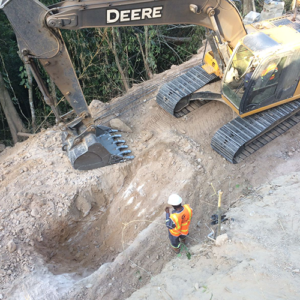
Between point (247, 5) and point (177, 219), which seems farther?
point (247, 5)

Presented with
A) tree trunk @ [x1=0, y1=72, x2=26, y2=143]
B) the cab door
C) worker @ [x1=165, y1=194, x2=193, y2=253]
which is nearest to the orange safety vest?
worker @ [x1=165, y1=194, x2=193, y2=253]

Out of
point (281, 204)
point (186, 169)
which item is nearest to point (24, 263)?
point (186, 169)

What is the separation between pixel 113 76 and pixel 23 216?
5853mm

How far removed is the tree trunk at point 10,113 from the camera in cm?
916

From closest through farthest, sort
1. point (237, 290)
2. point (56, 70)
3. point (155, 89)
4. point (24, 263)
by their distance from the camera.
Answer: point (237, 290), point (24, 263), point (56, 70), point (155, 89)

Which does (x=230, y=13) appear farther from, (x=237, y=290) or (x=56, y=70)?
(x=237, y=290)

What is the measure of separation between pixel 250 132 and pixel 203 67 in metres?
2.15

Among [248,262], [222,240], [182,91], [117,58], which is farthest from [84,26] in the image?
[117,58]

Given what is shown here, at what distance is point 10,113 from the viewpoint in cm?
951

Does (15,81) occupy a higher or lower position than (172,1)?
lower

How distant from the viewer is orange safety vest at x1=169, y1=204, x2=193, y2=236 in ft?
16.7

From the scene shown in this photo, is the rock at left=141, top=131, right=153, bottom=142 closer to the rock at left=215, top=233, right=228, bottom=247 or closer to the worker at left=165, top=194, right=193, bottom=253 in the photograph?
the worker at left=165, top=194, right=193, bottom=253

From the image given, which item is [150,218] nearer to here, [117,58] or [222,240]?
[222,240]

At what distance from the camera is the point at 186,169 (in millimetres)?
6648
